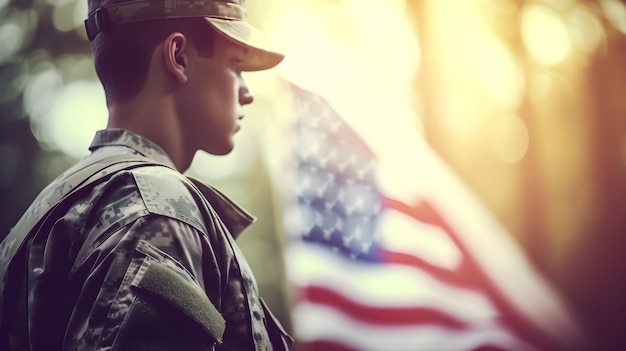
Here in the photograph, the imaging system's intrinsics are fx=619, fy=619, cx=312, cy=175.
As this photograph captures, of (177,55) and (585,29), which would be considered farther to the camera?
(585,29)

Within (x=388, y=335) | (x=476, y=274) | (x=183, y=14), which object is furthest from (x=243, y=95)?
(x=476, y=274)

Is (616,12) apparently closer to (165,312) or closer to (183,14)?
(183,14)

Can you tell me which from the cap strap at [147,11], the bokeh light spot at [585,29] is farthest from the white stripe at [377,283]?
the bokeh light spot at [585,29]

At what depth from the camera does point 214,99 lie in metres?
1.38

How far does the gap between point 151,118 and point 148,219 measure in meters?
0.41

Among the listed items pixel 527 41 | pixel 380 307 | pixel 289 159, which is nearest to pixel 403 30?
pixel 527 41

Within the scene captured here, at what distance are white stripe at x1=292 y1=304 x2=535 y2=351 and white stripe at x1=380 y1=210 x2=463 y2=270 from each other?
1.43 ft

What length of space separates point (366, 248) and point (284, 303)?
34.8 ft

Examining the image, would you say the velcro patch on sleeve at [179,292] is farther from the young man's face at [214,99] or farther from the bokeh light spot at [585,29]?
the bokeh light spot at [585,29]

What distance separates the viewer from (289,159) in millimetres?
3943

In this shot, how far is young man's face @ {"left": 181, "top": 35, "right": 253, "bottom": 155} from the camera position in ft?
4.48

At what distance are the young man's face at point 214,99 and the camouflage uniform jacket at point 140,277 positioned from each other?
9.8 inches

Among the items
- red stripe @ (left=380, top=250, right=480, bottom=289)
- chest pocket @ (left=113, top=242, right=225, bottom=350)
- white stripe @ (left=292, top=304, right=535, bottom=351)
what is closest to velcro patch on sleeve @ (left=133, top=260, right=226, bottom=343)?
chest pocket @ (left=113, top=242, right=225, bottom=350)

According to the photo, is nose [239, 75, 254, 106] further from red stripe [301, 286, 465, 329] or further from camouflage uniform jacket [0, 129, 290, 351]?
red stripe [301, 286, 465, 329]
